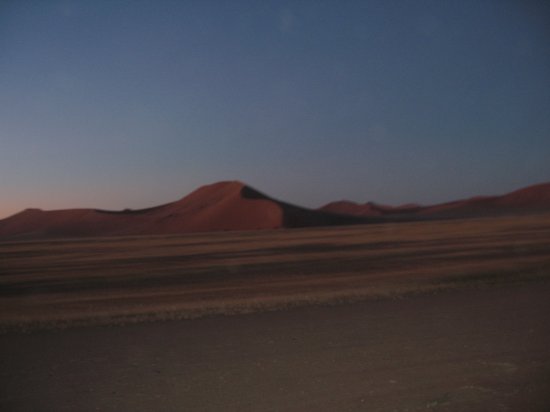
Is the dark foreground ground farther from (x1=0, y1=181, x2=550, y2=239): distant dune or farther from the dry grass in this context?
(x1=0, y1=181, x2=550, y2=239): distant dune

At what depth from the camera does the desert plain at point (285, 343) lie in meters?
6.12

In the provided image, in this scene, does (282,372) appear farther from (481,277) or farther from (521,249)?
(521,249)

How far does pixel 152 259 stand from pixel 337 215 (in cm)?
5425

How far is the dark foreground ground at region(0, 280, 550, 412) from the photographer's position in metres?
6.01

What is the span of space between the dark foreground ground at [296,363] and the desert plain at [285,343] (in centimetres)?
2

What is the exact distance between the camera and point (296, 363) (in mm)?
7324

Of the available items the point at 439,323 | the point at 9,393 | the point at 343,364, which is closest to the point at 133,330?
the point at 9,393

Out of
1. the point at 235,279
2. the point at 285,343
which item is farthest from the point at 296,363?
the point at 235,279

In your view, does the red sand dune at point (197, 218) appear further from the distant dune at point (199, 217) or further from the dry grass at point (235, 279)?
the dry grass at point (235, 279)

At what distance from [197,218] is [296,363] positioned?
66.3 m

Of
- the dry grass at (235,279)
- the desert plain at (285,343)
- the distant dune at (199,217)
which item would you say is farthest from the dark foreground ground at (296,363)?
the distant dune at (199,217)

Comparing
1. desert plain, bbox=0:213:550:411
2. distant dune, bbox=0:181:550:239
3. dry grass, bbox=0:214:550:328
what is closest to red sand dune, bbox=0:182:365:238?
distant dune, bbox=0:181:550:239

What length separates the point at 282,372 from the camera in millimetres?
6965

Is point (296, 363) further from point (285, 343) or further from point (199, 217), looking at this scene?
point (199, 217)
